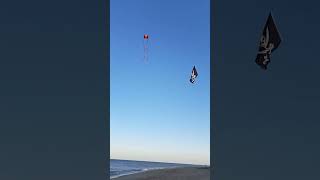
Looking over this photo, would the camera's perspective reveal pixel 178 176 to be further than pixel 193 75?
Yes
